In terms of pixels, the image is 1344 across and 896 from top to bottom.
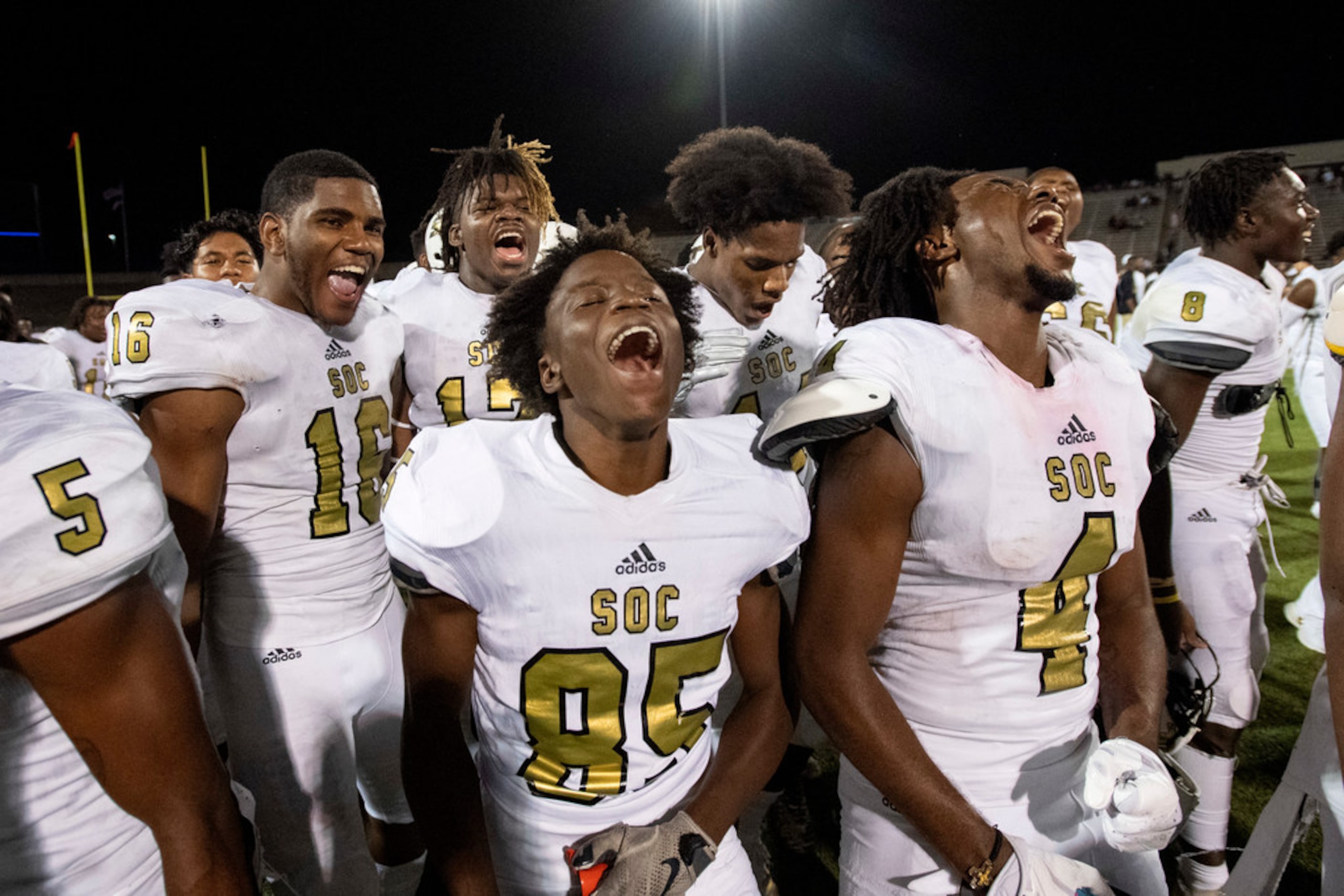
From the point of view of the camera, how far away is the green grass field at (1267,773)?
311 cm

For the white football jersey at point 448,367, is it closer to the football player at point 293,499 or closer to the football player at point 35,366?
the football player at point 293,499

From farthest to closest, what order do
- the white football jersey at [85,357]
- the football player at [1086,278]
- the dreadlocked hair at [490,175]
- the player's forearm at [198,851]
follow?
the white football jersey at [85,357]
the football player at [1086,278]
the dreadlocked hair at [490,175]
the player's forearm at [198,851]

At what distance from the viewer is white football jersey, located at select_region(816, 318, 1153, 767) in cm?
168

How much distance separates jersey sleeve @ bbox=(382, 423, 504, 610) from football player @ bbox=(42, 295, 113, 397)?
7.49m

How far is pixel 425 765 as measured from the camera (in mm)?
1725

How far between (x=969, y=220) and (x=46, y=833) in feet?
6.61

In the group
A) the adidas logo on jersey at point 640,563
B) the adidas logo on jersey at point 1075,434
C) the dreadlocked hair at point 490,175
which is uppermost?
the dreadlocked hair at point 490,175

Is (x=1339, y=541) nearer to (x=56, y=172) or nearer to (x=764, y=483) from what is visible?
(x=764, y=483)

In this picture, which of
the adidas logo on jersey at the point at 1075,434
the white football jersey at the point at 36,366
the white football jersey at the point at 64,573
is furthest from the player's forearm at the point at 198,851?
the adidas logo on jersey at the point at 1075,434

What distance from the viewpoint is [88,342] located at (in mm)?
7867

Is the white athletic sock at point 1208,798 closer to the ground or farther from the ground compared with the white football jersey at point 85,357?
closer to the ground

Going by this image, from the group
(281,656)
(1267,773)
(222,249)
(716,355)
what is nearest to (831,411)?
(716,355)

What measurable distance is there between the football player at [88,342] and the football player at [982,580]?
316 inches

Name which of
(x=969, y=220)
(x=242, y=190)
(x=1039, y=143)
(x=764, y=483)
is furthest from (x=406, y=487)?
(x=1039, y=143)
